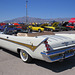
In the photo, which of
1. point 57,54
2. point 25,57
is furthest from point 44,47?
point 25,57

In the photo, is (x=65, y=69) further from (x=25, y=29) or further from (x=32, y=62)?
(x=25, y=29)

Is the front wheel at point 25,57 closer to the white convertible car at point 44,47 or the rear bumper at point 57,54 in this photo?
the white convertible car at point 44,47

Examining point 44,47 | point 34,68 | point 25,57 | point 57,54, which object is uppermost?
point 44,47

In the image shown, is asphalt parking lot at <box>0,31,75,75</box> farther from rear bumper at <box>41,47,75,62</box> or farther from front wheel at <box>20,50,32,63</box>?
rear bumper at <box>41,47,75,62</box>

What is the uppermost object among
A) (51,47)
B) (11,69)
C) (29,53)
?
(51,47)

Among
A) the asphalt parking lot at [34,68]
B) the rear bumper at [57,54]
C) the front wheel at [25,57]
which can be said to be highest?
the rear bumper at [57,54]

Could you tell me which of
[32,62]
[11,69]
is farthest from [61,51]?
[11,69]

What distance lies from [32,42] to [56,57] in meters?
0.93

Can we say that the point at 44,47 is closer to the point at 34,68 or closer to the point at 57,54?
the point at 57,54

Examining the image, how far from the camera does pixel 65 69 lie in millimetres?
3924

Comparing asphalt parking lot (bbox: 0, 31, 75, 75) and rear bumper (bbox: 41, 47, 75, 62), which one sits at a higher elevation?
rear bumper (bbox: 41, 47, 75, 62)

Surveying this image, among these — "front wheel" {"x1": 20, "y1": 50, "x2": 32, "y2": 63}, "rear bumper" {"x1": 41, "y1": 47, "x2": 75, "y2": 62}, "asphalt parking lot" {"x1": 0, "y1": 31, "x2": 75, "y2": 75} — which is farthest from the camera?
"front wheel" {"x1": 20, "y1": 50, "x2": 32, "y2": 63}

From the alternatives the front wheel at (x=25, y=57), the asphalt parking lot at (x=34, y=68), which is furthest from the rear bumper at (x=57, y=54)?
the front wheel at (x=25, y=57)

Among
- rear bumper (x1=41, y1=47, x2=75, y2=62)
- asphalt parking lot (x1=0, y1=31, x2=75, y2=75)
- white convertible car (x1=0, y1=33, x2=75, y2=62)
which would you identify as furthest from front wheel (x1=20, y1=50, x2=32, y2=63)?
rear bumper (x1=41, y1=47, x2=75, y2=62)
